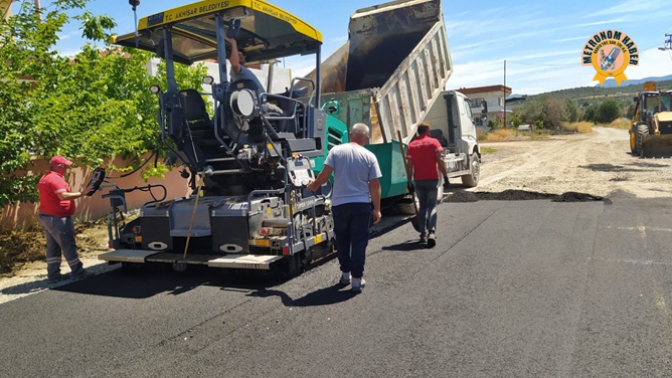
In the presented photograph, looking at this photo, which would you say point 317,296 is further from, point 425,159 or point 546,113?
point 546,113

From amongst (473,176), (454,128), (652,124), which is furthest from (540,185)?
(652,124)

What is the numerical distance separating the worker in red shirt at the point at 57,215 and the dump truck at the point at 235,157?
0.46 metres

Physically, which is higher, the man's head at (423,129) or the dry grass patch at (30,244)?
the man's head at (423,129)

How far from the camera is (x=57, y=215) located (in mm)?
6102

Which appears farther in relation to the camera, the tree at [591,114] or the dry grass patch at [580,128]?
the tree at [591,114]

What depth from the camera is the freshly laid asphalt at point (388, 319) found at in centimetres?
361

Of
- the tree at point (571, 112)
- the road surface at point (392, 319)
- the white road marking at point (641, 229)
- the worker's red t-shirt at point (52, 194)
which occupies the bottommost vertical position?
the road surface at point (392, 319)

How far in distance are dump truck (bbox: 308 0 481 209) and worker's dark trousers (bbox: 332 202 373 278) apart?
3.07 m

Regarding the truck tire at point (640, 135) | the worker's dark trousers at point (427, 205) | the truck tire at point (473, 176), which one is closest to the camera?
the worker's dark trousers at point (427, 205)

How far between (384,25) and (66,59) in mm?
6322

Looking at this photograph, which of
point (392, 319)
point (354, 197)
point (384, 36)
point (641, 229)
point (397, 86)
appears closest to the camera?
point (392, 319)

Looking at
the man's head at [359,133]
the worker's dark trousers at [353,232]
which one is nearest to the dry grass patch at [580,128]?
the man's head at [359,133]

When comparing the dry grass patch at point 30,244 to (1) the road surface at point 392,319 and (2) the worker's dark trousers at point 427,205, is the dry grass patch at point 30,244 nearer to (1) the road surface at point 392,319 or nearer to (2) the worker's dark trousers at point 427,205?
(1) the road surface at point 392,319

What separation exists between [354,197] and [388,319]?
4.31ft
